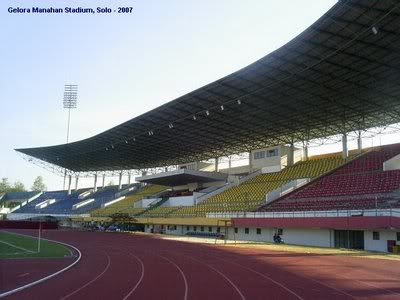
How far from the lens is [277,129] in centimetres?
5509

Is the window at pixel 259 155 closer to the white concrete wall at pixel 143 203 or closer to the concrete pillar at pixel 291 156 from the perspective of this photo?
the concrete pillar at pixel 291 156

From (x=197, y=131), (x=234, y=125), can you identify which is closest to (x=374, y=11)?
(x=234, y=125)

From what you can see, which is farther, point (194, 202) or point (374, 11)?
point (194, 202)

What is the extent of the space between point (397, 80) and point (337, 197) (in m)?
11.0

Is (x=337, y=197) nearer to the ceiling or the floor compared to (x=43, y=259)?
nearer to the ceiling

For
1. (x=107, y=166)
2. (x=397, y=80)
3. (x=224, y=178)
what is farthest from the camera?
(x=107, y=166)

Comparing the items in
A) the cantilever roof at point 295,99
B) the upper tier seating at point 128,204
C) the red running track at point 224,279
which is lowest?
the red running track at point 224,279

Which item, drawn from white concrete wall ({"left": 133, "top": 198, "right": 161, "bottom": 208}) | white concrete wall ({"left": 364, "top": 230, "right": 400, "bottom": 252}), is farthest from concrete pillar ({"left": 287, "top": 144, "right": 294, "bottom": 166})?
white concrete wall ({"left": 364, "top": 230, "right": 400, "bottom": 252})

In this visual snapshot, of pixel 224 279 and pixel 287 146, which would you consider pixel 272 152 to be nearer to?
pixel 287 146

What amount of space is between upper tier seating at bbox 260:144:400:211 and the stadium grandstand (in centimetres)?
Answer: 16

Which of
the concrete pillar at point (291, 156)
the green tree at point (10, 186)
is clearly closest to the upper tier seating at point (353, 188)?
the concrete pillar at point (291, 156)

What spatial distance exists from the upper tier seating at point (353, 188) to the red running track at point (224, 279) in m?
11.9

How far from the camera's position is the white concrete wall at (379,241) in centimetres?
3136

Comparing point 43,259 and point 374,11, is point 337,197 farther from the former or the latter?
point 43,259
